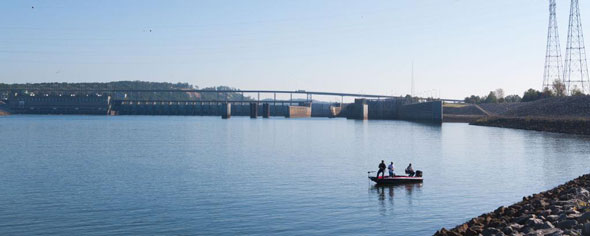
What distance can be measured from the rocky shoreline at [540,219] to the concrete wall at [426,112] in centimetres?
12556

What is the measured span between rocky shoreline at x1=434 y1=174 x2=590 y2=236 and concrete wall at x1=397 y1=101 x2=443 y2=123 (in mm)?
125555

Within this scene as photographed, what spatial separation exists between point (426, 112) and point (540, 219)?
143376mm

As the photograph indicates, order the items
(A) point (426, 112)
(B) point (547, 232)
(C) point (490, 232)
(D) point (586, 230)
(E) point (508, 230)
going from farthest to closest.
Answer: (A) point (426, 112) < (E) point (508, 230) < (C) point (490, 232) < (B) point (547, 232) < (D) point (586, 230)

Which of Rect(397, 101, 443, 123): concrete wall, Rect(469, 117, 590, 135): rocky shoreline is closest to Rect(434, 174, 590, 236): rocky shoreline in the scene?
Rect(469, 117, 590, 135): rocky shoreline

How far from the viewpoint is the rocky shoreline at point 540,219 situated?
1641 cm

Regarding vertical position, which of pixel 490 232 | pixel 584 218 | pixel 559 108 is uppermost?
pixel 559 108

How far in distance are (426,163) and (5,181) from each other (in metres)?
29.2

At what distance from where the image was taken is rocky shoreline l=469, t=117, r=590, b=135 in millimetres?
88188

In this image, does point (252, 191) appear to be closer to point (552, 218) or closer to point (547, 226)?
point (552, 218)

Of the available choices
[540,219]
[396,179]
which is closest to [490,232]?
[540,219]

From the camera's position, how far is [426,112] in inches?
6260

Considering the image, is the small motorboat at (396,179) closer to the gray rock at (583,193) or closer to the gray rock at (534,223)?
the gray rock at (583,193)

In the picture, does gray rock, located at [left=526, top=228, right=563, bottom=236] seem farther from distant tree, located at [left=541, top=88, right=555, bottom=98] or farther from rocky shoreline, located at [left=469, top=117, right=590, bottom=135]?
distant tree, located at [left=541, top=88, right=555, bottom=98]

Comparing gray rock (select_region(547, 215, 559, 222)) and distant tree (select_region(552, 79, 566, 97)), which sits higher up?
distant tree (select_region(552, 79, 566, 97))
